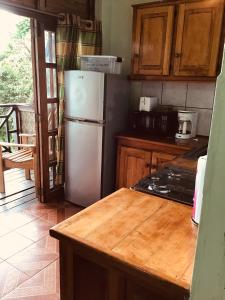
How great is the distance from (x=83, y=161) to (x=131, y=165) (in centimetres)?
52

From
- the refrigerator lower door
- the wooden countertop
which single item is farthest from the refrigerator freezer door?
the wooden countertop

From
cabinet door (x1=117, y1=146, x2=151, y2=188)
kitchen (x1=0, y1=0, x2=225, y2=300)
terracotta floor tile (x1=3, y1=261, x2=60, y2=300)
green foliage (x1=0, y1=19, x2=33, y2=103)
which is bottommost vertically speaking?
terracotta floor tile (x1=3, y1=261, x2=60, y2=300)

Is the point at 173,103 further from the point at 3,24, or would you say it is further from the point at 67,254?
the point at 3,24

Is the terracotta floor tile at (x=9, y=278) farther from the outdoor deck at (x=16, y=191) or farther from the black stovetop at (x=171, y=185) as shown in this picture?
the black stovetop at (x=171, y=185)

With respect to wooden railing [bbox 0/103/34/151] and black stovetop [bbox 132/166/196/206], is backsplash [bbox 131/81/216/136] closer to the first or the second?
black stovetop [bbox 132/166/196/206]

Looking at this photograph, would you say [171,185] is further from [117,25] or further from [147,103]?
[117,25]

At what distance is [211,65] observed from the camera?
93.4 inches

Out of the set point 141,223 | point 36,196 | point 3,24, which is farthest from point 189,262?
point 3,24

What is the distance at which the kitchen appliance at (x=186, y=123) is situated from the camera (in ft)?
8.68

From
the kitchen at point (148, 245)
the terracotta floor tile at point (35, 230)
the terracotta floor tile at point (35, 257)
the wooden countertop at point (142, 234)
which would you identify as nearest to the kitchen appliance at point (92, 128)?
the terracotta floor tile at point (35, 230)

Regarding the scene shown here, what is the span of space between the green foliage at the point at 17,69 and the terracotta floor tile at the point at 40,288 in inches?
153

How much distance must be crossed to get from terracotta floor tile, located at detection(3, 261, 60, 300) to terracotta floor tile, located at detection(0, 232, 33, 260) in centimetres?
37

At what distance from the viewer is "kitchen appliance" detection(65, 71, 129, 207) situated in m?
2.60

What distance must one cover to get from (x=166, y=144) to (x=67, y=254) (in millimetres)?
1788
